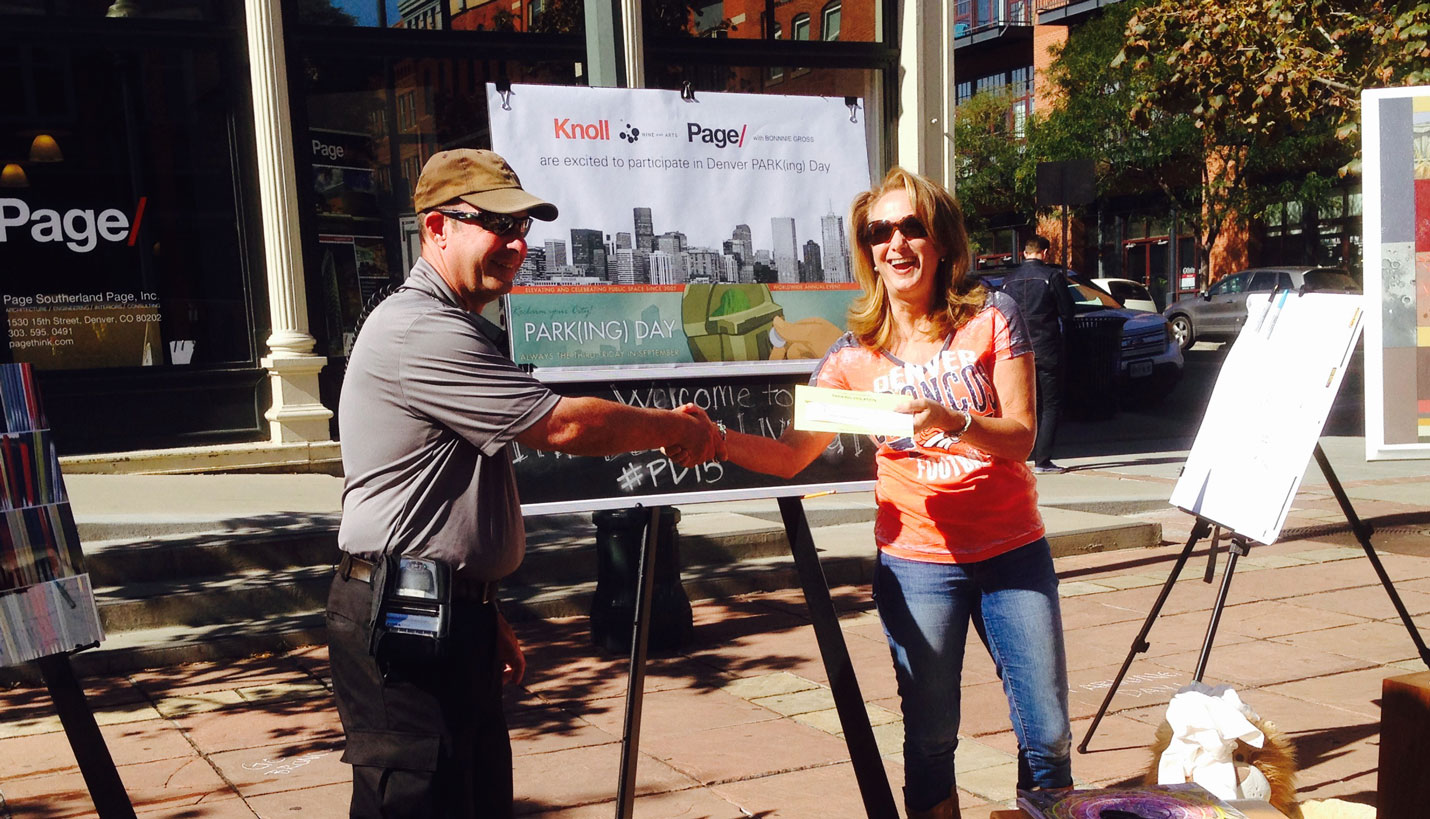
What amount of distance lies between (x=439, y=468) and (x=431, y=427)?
9 centimetres

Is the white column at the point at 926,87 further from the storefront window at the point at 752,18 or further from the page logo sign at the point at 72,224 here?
the page logo sign at the point at 72,224

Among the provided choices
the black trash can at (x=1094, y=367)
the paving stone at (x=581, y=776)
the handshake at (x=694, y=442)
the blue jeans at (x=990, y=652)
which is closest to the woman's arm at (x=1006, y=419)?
the blue jeans at (x=990, y=652)

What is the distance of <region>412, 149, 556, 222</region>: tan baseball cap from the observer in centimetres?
278

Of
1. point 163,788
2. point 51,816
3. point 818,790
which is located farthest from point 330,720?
point 818,790

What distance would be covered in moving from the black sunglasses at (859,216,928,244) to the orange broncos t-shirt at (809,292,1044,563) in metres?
0.25

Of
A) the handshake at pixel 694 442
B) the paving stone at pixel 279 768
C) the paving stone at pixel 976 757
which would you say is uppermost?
the handshake at pixel 694 442

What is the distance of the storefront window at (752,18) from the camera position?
11250 millimetres

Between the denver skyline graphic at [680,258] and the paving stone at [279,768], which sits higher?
the denver skyline graphic at [680,258]

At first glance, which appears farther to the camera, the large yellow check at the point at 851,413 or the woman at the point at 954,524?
the woman at the point at 954,524

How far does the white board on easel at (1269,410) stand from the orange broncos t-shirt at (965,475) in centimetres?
132

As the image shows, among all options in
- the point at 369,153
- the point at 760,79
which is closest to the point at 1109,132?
the point at 760,79

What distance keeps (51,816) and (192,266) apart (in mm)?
6620

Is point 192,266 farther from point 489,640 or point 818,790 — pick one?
point 489,640

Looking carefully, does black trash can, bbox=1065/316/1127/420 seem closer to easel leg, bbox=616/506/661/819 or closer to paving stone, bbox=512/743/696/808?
paving stone, bbox=512/743/696/808
